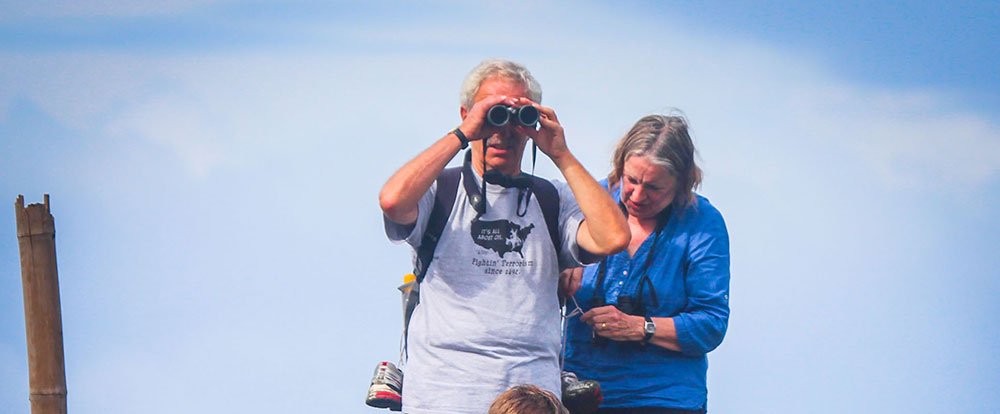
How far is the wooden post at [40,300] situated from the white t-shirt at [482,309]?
3269mm

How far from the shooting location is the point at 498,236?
4.26 meters

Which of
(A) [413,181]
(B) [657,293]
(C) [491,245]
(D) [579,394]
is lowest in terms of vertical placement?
(D) [579,394]

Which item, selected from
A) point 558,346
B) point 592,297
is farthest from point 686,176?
point 558,346

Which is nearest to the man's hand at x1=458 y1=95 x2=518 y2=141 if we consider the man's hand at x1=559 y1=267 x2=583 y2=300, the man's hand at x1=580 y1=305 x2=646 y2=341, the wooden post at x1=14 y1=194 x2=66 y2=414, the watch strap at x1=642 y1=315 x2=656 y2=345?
the man's hand at x1=559 y1=267 x2=583 y2=300

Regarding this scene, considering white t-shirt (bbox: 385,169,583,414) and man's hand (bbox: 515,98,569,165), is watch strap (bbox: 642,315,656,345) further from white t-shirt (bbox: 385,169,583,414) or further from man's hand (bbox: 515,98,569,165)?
man's hand (bbox: 515,98,569,165)

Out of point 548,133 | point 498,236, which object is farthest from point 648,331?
point 548,133

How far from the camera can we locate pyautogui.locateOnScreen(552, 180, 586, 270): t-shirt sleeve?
171 inches

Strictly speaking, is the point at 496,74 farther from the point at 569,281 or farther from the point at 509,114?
the point at 569,281

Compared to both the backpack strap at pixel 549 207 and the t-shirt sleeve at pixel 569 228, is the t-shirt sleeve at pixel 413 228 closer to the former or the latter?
the backpack strap at pixel 549 207

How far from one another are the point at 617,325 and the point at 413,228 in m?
1.13

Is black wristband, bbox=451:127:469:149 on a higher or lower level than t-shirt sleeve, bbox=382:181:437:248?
higher

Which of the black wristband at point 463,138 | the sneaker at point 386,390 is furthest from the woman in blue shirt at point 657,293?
the black wristband at point 463,138

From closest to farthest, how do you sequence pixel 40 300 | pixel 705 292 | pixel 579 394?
pixel 579 394, pixel 705 292, pixel 40 300

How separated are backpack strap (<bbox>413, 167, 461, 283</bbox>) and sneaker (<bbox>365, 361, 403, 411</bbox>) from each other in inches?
15.1
